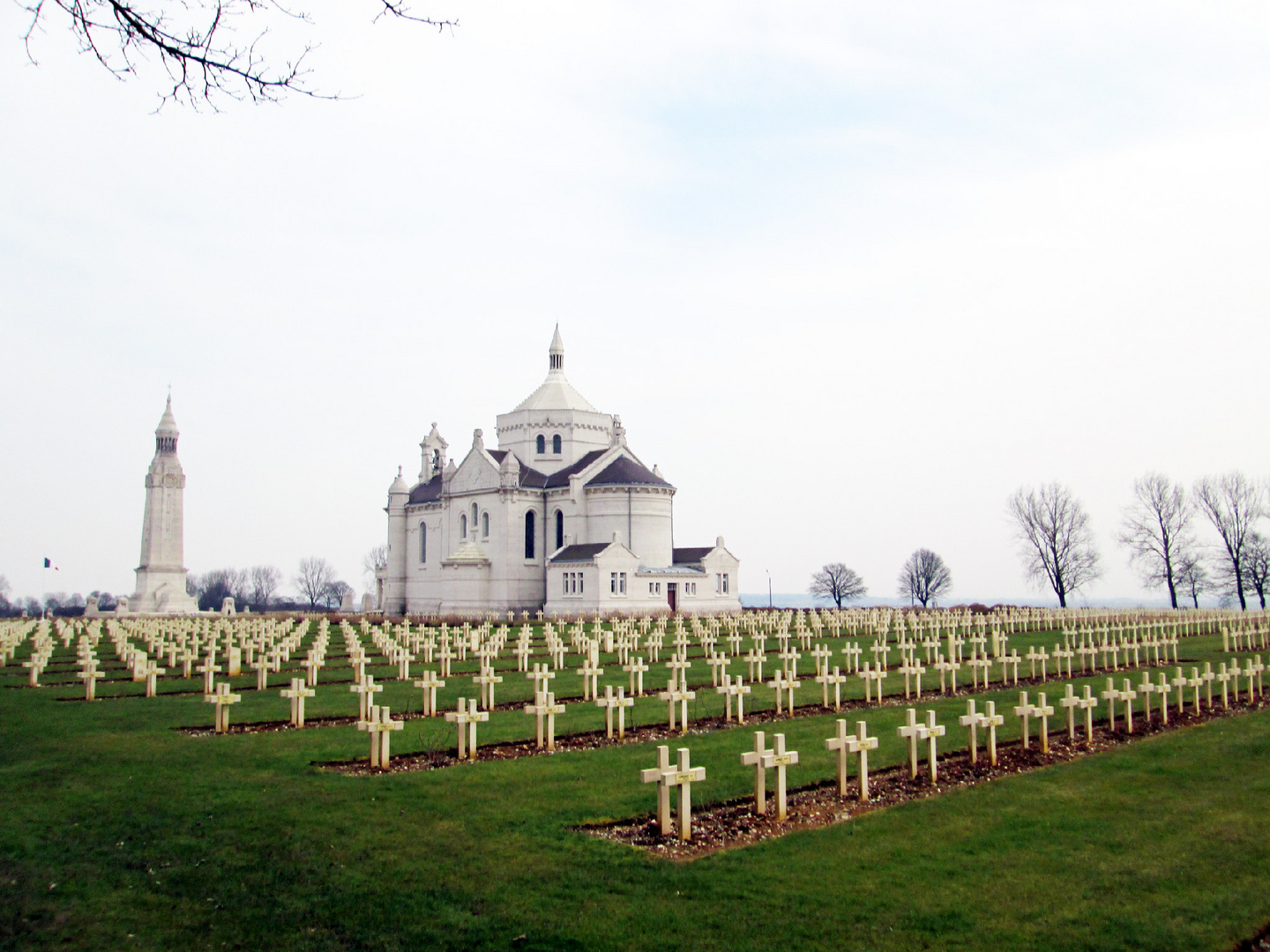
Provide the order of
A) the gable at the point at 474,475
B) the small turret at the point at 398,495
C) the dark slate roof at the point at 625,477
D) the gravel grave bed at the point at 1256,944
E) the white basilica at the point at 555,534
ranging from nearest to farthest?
the gravel grave bed at the point at 1256,944 → the white basilica at the point at 555,534 → the dark slate roof at the point at 625,477 → the gable at the point at 474,475 → the small turret at the point at 398,495

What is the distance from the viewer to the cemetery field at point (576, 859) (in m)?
6.44

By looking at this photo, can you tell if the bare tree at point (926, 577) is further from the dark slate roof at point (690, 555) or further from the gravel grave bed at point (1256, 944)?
the gravel grave bed at point (1256, 944)

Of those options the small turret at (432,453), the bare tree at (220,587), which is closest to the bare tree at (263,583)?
the bare tree at (220,587)

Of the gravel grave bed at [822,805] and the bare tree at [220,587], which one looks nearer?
the gravel grave bed at [822,805]

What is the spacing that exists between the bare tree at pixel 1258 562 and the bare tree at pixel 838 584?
137 ft

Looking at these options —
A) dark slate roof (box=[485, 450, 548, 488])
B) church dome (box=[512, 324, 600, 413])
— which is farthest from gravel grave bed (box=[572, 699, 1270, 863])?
church dome (box=[512, 324, 600, 413])

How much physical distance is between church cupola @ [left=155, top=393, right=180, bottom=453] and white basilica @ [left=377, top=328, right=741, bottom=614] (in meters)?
20.7

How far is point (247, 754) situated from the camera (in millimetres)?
12734

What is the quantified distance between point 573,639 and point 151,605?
152 feet

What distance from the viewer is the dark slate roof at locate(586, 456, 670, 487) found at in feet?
189

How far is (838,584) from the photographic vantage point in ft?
329

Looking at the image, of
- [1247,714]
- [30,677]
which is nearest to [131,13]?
[1247,714]

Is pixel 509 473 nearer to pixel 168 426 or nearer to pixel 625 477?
pixel 625 477

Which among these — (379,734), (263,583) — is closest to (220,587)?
(263,583)
